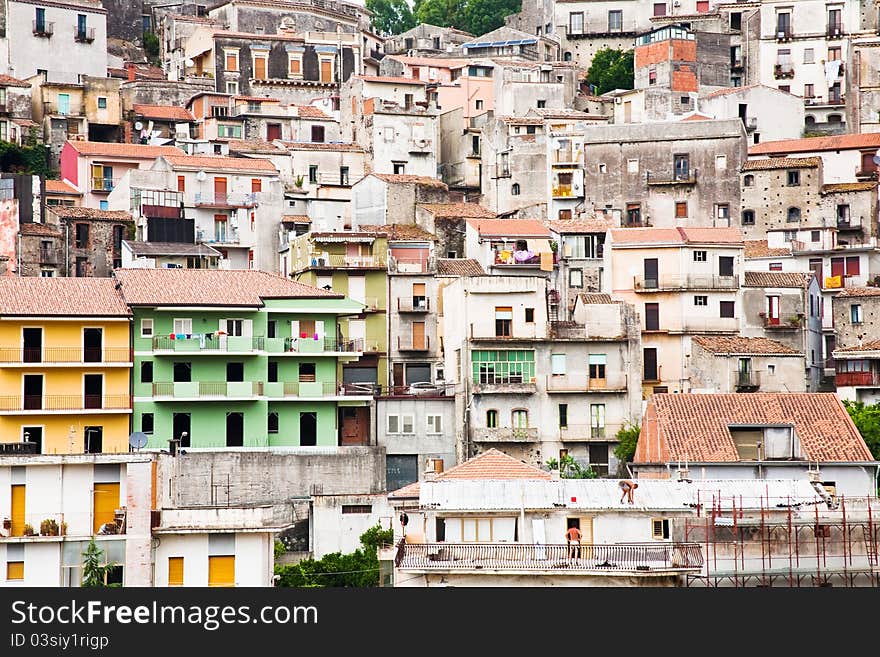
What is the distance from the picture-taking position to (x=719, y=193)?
92875mm

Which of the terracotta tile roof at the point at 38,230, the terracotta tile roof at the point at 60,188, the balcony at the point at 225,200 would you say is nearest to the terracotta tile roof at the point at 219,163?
the balcony at the point at 225,200

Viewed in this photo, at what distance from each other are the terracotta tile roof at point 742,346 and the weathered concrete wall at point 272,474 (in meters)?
14.9

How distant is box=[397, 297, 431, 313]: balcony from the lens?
264 ft

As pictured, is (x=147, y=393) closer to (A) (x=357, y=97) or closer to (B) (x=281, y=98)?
(A) (x=357, y=97)

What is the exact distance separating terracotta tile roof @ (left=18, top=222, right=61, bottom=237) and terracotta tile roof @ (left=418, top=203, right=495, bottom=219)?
1811 centimetres

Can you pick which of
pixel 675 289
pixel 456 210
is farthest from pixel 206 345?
pixel 456 210

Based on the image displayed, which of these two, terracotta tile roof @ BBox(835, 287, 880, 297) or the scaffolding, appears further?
terracotta tile roof @ BBox(835, 287, 880, 297)

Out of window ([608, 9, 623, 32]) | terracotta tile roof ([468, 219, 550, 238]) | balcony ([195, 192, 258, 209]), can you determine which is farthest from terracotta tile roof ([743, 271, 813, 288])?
window ([608, 9, 623, 32])

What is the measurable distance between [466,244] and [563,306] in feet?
25.7

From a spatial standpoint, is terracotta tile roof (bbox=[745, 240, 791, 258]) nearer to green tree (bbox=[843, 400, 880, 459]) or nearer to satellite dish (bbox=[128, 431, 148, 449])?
green tree (bbox=[843, 400, 880, 459])

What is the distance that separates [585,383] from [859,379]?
11.9m

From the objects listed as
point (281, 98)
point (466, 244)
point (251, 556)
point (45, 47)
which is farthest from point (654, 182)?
point (251, 556)

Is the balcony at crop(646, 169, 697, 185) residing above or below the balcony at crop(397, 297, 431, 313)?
above

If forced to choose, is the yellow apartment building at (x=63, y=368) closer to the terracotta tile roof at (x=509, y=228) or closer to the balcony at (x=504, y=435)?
the balcony at (x=504, y=435)
